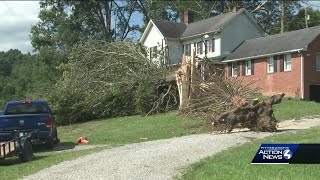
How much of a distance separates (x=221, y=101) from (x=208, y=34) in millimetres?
25552

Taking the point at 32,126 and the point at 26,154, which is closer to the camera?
the point at 26,154

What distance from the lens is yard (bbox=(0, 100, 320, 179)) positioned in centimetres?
1354

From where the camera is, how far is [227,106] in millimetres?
21312

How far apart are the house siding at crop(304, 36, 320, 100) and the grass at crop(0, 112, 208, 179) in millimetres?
13674

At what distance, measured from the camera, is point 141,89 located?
2862 cm

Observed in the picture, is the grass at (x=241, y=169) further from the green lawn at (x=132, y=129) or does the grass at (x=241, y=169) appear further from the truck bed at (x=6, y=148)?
the green lawn at (x=132, y=129)

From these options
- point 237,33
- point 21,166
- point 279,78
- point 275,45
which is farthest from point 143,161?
point 237,33

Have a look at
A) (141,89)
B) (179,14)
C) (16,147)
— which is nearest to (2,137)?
(16,147)

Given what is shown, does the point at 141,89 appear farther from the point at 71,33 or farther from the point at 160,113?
the point at 71,33

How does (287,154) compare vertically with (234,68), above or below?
below

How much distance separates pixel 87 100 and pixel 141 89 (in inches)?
134

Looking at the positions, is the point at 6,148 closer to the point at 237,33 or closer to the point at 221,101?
the point at 221,101

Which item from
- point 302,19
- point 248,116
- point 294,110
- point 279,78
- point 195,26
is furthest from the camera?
point 302,19

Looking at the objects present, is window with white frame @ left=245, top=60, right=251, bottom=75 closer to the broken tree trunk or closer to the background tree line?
the background tree line
